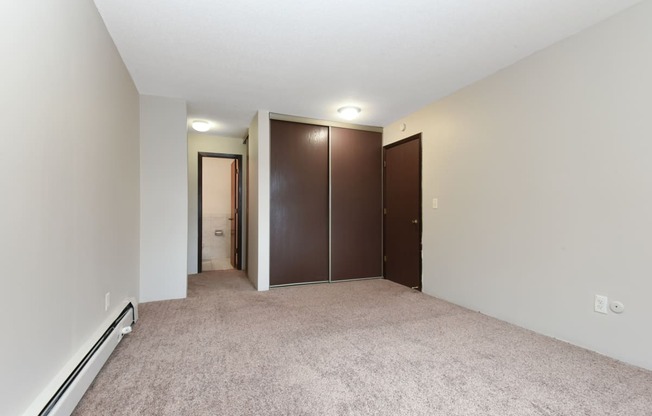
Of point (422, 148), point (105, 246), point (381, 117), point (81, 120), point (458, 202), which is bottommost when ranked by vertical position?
point (105, 246)

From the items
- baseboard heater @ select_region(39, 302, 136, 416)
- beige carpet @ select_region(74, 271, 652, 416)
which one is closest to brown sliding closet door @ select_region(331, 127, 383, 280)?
beige carpet @ select_region(74, 271, 652, 416)

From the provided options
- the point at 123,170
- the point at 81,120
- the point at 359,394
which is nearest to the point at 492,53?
the point at 359,394

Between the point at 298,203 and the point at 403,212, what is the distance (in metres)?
1.53

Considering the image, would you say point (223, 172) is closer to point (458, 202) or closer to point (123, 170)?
point (123, 170)

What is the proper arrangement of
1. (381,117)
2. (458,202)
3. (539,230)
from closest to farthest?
(539,230)
(458,202)
(381,117)

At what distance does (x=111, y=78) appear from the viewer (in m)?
2.41

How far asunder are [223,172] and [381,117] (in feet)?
13.2

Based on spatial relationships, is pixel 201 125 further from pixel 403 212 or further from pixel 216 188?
pixel 403 212

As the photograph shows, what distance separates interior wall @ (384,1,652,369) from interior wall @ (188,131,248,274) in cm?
360

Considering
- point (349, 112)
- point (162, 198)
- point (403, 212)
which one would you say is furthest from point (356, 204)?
point (162, 198)

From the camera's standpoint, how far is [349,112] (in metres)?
4.03

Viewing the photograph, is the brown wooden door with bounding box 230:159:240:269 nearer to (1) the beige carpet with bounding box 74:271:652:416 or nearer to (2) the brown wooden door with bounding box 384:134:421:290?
(1) the beige carpet with bounding box 74:271:652:416

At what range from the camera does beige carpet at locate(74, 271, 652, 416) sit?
5.27 feet

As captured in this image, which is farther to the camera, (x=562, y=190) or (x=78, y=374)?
(x=562, y=190)
